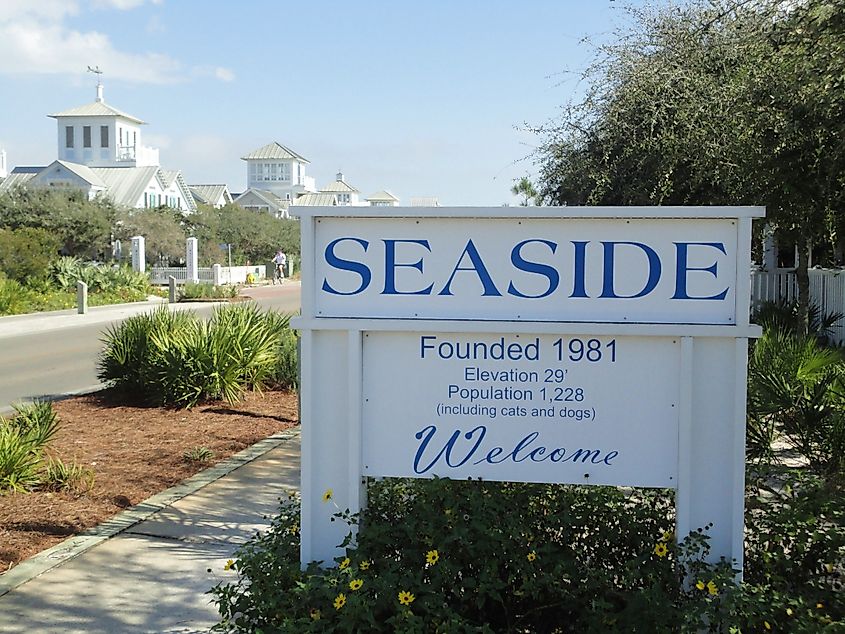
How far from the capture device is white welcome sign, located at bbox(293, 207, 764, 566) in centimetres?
364

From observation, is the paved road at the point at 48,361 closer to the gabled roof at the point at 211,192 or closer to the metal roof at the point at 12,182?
the metal roof at the point at 12,182

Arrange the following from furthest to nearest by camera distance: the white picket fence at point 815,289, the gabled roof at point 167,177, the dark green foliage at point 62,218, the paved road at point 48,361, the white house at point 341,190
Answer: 1. the white house at point 341,190
2. the gabled roof at point 167,177
3. the dark green foliage at point 62,218
4. the white picket fence at point 815,289
5. the paved road at point 48,361

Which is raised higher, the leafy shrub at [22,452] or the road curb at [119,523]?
the leafy shrub at [22,452]

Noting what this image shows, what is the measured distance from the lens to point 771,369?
23.9 ft

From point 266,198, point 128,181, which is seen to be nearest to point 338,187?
point 266,198

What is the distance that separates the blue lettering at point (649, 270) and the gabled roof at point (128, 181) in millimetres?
66519

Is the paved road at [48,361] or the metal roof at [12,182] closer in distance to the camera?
the paved road at [48,361]

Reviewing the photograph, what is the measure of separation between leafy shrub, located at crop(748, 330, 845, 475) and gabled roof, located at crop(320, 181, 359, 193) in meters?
128

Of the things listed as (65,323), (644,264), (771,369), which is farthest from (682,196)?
(65,323)

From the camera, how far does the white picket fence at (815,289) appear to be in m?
15.5

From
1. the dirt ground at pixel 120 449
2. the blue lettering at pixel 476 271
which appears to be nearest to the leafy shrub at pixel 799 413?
the blue lettering at pixel 476 271

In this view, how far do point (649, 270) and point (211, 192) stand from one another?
9518 cm

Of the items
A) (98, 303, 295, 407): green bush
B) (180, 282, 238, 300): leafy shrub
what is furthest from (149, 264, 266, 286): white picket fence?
(98, 303, 295, 407): green bush

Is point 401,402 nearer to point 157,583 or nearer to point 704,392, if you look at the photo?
point 704,392
